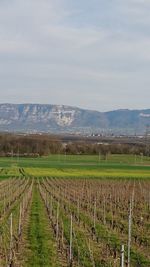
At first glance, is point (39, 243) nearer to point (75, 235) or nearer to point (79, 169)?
point (75, 235)

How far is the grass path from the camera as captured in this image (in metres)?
14.4

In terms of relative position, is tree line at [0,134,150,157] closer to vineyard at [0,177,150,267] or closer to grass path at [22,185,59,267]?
vineyard at [0,177,150,267]

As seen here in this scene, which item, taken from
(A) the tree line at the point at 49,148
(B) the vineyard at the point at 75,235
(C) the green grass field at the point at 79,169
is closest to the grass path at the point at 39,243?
(B) the vineyard at the point at 75,235

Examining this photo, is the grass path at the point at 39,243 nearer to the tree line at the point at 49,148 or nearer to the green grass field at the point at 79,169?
the green grass field at the point at 79,169

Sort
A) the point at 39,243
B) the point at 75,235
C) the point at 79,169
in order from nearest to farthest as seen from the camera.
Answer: the point at 39,243 < the point at 75,235 < the point at 79,169

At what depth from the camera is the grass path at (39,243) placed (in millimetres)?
14383

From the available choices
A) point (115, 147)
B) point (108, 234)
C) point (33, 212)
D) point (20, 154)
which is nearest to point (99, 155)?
point (115, 147)

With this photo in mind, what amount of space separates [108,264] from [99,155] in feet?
278

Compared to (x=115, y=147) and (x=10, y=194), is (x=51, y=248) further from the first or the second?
(x=115, y=147)

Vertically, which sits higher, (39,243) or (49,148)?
(49,148)

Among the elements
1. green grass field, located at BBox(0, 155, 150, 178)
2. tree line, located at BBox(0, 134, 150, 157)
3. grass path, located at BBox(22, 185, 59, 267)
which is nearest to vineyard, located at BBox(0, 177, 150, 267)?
grass path, located at BBox(22, 185, 59, 267)

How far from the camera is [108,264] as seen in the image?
13.8 m

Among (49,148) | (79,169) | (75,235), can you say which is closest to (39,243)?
(75,235)

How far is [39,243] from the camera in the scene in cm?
1700
